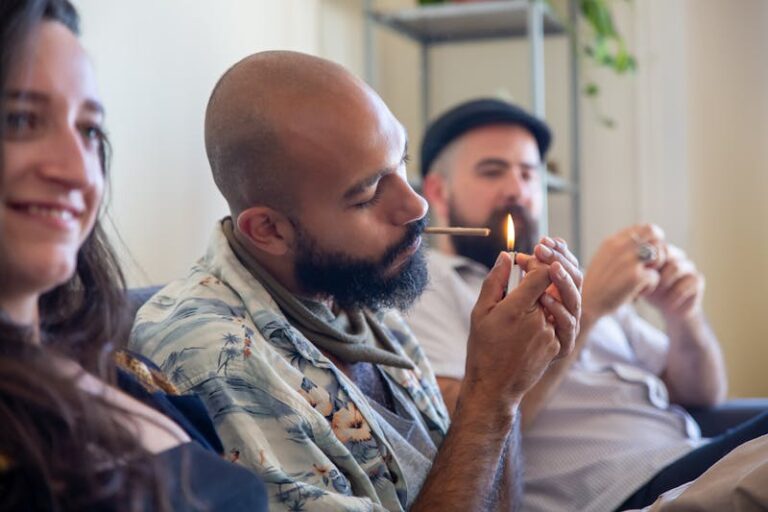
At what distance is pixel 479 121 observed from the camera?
2.12 metres

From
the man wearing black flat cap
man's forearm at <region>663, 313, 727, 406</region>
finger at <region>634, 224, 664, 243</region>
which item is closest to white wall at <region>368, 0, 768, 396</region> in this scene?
the man wearing black flat cap

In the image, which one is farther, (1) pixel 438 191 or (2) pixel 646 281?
(1) pixel 438 191

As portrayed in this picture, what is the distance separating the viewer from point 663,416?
6.24 feet

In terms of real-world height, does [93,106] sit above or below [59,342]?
above

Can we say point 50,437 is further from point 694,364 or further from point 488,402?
point 694,364

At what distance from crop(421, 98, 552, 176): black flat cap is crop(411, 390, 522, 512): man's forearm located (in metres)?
1.00

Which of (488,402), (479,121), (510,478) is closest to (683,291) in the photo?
(479,121)

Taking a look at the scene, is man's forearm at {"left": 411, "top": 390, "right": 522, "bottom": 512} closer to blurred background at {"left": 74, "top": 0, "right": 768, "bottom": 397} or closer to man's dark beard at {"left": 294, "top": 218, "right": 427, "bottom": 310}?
man's dark beard at {"left": 294, "top": 218, "right": 427, "bottom": 310}

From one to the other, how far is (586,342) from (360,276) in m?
0.81

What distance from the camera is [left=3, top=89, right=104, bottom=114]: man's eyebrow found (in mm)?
739

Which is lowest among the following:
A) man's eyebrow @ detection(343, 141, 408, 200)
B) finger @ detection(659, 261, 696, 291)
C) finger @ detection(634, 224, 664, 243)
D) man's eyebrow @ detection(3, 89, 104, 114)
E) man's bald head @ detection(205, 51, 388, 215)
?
finger @ detection(659, 261, 696, 291)

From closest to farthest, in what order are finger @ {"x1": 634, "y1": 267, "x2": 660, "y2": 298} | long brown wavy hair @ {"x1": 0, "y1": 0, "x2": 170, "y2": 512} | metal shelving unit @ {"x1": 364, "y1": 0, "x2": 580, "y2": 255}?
1. long brown wavy hair @ {"x1": 0, "y1": 0, "x2": 170, "y2": 512}
2. finger @ {"x1": 634, "y1": 267, "x2": 660, "y2": 298}
3. metal shelving unit @ {"x1": 364, "y1": 0, "x2": 580, "y2": 255}

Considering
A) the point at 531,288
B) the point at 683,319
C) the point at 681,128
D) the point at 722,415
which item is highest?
the point at 531,288

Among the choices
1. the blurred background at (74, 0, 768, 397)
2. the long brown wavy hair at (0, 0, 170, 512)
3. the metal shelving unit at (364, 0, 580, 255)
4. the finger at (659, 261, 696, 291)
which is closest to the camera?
the long brown wavy hair at (0, 0, 170, 512)
